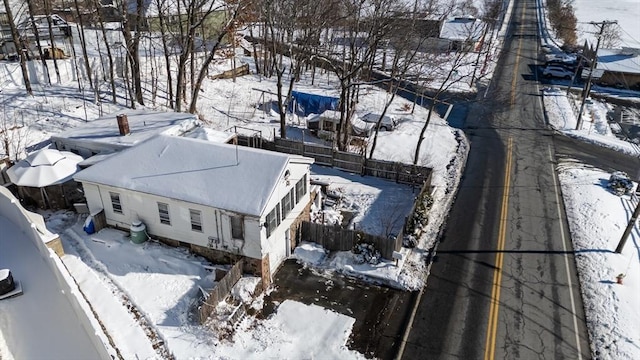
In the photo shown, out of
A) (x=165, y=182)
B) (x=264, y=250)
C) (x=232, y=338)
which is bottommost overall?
(x=232, y=338)

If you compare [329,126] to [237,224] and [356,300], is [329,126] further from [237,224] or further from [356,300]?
[356,300]

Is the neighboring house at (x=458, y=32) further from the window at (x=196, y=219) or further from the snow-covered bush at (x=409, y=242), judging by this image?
the window at (x=196, y=219)

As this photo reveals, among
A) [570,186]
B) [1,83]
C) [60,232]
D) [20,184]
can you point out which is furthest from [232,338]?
[1,83]

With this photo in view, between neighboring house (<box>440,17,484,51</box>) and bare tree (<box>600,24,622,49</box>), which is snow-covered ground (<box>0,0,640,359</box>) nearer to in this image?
neighboring house (<box>440,17,484,51</box>)

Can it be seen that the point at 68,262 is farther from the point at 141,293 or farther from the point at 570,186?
the point at 570,186

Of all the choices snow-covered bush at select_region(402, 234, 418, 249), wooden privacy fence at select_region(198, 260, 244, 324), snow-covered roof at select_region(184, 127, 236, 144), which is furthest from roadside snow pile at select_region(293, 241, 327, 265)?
snow-covered roof at select_region(184, 127, 236, 144)

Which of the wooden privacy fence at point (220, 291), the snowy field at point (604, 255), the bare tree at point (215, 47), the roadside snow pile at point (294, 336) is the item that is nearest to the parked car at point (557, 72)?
the snowy field at point (604, 255)
